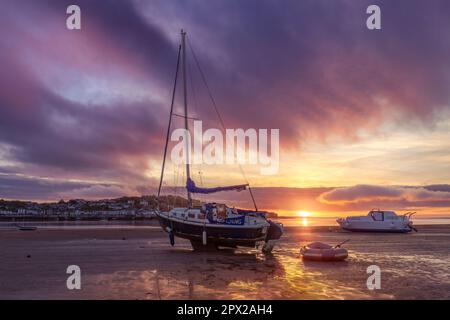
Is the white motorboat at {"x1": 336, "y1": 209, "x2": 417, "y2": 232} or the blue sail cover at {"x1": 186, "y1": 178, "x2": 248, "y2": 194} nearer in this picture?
the blue sail cover at {"x1": 186, "y1": 178, "x2": 248, "y2": 194}

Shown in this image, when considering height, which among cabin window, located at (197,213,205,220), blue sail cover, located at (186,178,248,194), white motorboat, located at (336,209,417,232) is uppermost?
blue sail cover, located at (186,178,248,194)

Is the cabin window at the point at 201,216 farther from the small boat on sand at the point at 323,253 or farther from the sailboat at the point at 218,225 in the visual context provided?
the small boat on sand at the point at 323,253

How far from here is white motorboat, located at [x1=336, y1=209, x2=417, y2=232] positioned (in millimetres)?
81000

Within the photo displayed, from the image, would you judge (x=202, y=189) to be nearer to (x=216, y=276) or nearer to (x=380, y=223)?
(x=216, y=276)

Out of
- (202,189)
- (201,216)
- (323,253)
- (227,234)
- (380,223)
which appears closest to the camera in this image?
(323,253)

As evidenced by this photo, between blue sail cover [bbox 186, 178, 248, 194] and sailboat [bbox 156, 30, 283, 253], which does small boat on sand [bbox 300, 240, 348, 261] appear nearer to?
sailboat [bbox 156, 30, 283, 253]

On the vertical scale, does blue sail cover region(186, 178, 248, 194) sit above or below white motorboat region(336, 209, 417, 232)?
above

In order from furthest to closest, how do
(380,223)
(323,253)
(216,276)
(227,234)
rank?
(380,223)
(227,234)
(323,253)
(216,276)

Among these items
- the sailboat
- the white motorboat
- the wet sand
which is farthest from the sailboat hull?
the white motorboat

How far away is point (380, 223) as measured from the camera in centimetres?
8238

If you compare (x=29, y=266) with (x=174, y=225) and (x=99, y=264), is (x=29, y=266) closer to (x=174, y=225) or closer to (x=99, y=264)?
(x=99, y=264)

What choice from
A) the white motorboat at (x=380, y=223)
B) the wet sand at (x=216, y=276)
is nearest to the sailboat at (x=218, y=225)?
the wet sand at (x=216, y=276)

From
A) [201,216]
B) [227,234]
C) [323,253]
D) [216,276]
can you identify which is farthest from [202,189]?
[216,276]
